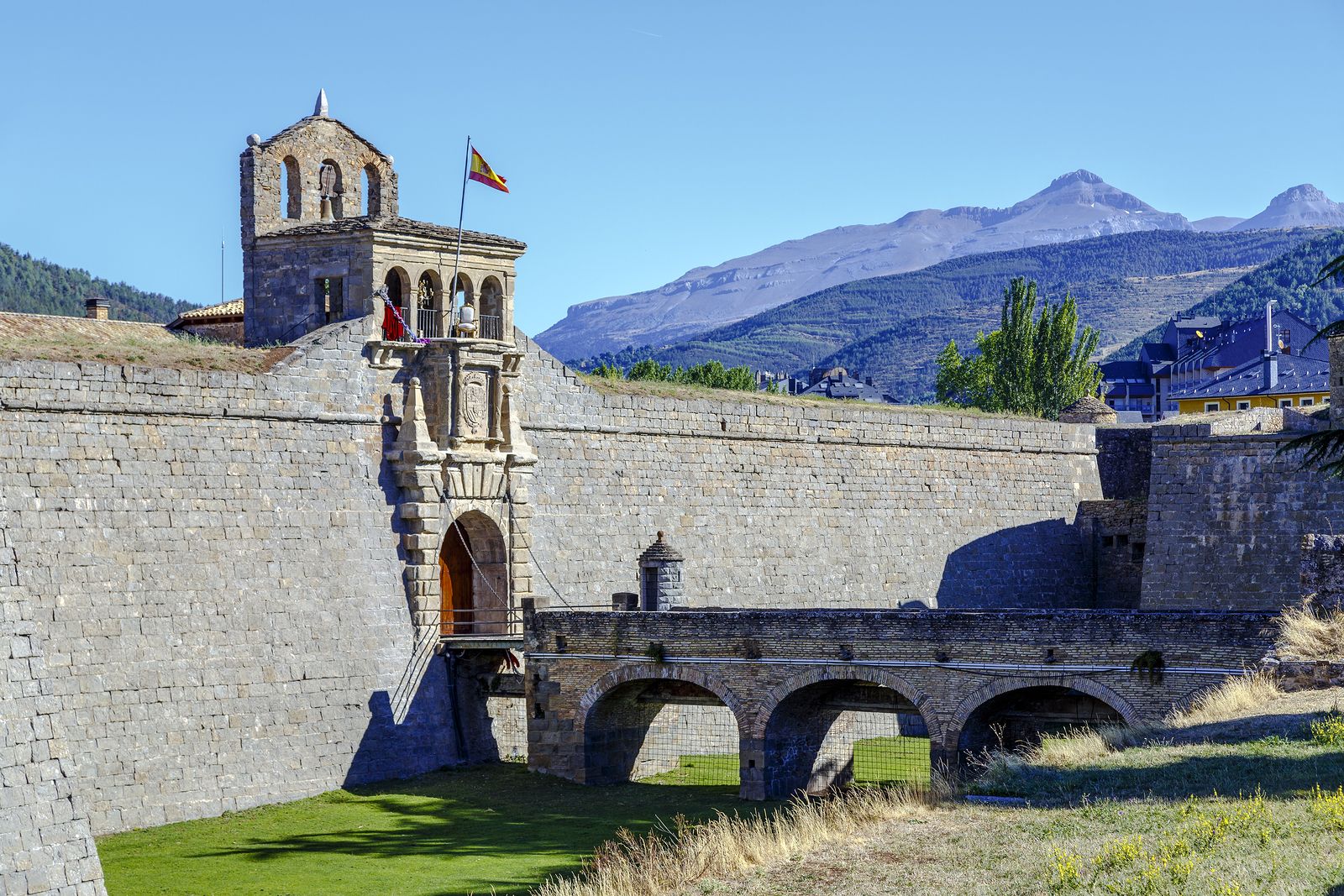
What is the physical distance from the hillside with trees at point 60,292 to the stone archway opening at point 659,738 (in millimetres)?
48036

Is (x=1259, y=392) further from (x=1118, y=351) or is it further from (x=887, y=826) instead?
(x=1118, y=351)

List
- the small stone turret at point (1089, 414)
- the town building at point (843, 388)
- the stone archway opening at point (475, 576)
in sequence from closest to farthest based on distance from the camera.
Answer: the stone archway opening at point (475, 576)
the small stone turret at point (1089, 414)
the town building at point (843, 388)

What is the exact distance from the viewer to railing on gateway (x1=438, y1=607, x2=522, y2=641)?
31.7m

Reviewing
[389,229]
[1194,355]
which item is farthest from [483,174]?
[1194,355]

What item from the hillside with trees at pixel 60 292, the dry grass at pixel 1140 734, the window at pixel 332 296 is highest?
the hillside with trees at pixel 60 292

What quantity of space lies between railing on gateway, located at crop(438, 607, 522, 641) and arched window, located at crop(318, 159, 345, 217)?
8150 millimetres

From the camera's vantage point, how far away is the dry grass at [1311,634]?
2256 centimetres

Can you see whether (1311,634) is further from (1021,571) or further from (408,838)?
(1021,571)

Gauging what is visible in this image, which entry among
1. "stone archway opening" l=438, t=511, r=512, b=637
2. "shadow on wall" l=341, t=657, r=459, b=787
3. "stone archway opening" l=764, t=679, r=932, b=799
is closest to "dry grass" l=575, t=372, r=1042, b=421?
"stone archway opening" l=438, t=511, r=512, b=637

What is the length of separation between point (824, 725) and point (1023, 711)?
3658mm

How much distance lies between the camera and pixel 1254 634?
24.6 m

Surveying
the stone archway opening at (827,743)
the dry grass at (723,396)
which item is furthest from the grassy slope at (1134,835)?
the dry grass at (723,396)

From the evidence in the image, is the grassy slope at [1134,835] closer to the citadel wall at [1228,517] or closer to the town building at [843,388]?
the citadel wall at [1228,517]

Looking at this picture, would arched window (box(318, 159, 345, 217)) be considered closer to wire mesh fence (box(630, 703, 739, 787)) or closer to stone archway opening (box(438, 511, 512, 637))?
stone archway opening (box(438, 511, 512, 637))
